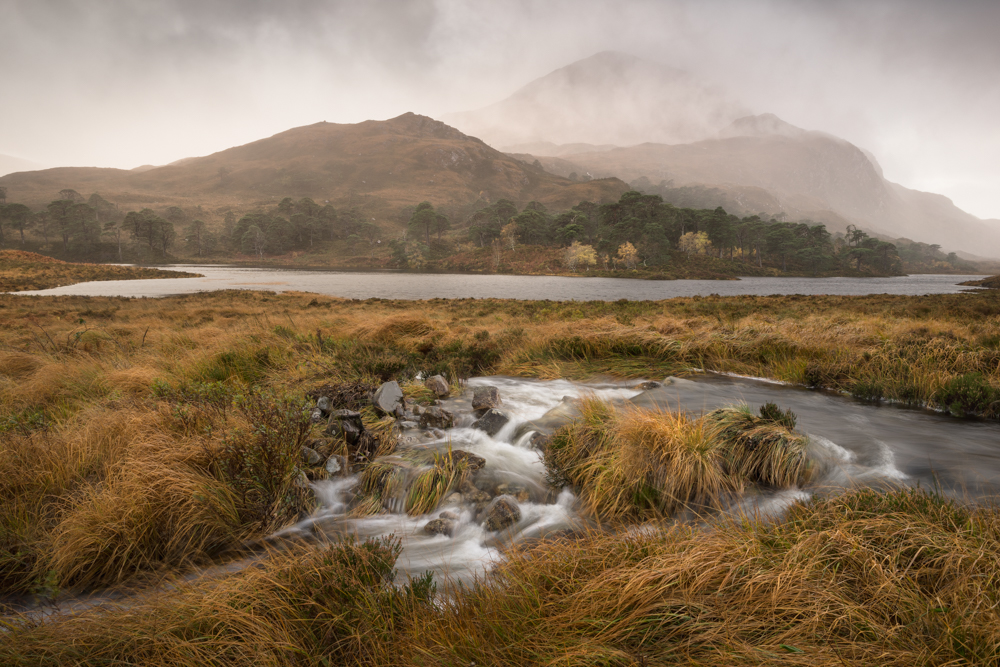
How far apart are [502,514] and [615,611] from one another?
1.99 m

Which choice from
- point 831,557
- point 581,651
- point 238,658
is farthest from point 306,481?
point 831,557

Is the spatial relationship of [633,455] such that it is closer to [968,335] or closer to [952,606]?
[952,606]

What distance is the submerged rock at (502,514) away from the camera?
4.08 meters

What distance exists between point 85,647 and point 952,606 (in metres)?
4.61

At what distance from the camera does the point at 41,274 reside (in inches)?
1948

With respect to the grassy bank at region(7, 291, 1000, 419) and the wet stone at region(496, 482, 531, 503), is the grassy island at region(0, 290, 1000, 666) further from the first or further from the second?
the wet stone at region(496, 482, 531, 503)

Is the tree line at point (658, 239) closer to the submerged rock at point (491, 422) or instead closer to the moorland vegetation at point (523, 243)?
the moorland vegetation at point (523, 243)

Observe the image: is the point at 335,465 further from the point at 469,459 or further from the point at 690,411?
the point at 690,411

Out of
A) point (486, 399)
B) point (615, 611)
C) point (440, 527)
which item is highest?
point (615, 611)

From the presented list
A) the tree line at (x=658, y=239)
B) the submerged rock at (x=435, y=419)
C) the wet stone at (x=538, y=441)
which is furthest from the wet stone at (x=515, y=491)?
the tree line at (x=658, y=239)

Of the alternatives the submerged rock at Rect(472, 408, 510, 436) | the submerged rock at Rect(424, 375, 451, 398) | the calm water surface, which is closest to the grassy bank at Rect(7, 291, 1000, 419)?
the submerged rock at Rect(424, 375, 451, 398)

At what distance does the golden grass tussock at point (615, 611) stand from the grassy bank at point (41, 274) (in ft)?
176

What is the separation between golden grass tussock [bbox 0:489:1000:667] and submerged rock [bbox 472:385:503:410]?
4194 mm

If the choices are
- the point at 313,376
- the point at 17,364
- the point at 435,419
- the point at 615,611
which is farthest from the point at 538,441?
the point at 17,364
